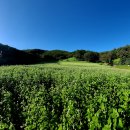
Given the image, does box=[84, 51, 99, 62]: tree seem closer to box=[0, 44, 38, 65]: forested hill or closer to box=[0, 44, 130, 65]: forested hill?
box=[0, 44, 130, 65]: forested hill

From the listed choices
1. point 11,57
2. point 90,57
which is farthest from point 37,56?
point 90,57

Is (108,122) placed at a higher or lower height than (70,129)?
higher

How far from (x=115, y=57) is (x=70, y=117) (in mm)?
115195

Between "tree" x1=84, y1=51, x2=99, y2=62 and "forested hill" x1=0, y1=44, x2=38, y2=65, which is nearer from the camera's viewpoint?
"forested hill" x1=0, y1=44, x2=38, y2=65

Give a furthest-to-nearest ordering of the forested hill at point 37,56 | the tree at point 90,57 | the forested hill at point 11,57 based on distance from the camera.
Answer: the tree at point 90,57, the forested hill at point 37,56, the forested hill at point 11,57

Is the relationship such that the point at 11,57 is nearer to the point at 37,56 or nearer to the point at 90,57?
the point at 37,56

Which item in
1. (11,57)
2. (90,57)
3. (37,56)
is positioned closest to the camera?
(11,57)

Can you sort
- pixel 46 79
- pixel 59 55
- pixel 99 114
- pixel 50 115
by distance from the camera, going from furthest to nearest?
pixel 59 55 < pixel 46 79 < pixel 50 115 < pixel 99 114

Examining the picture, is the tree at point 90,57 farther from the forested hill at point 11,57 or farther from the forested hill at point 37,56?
the forested hill at point 11,57

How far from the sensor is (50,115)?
9.30 metres

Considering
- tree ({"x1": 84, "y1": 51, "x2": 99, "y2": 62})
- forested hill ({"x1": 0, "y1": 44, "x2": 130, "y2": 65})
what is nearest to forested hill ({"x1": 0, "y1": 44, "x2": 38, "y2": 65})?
forested hill ({"x1": 0, "y1": 44, "x2": 130, "y2": 65})

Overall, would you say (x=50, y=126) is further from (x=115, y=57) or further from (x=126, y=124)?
(x=115, y=57)

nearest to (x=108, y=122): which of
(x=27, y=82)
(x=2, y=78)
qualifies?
(x=27, y=82)

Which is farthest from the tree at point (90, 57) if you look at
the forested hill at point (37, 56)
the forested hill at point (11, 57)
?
the forested hill at point (11, 57)
